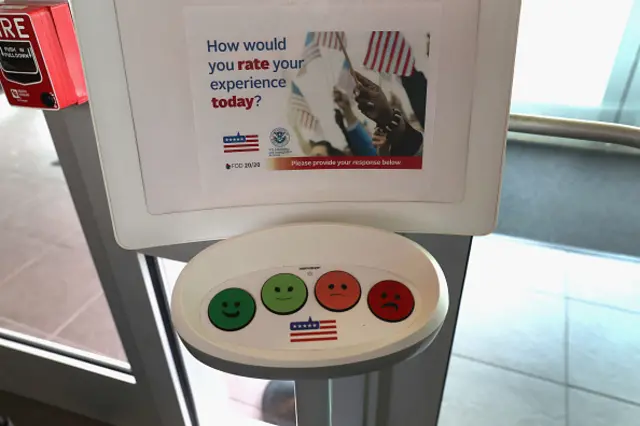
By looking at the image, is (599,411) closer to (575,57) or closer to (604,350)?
(604,350)

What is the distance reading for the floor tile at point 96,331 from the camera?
126 cm

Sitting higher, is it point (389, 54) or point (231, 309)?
point (389, 54)

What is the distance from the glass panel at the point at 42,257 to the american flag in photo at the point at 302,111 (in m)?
0.90

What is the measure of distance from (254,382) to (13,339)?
0.54m

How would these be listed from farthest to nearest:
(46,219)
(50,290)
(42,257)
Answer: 1. (46,219)
2. (42,257)
3. (50,290)

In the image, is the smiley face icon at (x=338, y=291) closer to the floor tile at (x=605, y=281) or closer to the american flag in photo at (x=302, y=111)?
the american flag in photo at (x=302, y=111)

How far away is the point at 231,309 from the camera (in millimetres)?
492

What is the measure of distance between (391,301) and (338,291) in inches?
1.9

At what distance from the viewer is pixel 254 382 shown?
1.25 m

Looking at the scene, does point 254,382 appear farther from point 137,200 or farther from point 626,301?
point 626,301

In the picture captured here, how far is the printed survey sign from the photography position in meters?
0.44

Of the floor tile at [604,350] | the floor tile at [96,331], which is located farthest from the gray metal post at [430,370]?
the floor tile at [604,350]

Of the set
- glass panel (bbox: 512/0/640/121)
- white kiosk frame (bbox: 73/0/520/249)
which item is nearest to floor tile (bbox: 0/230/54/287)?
white kiosk frame (bbox: 73/0/520/249)

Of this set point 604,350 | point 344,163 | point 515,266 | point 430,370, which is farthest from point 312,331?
point 515,266
